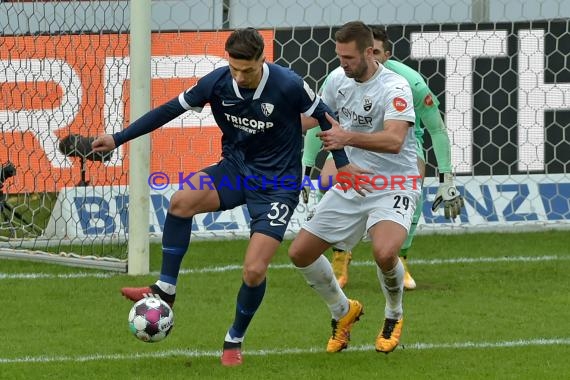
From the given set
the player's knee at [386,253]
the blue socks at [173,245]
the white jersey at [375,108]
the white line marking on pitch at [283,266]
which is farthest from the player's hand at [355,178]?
the white line marking on pitch at [283,266]

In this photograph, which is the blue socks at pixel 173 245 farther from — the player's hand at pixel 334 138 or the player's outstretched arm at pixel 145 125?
the player's hand at pixel 334 138

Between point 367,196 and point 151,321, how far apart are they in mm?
1503

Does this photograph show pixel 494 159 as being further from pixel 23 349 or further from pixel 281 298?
pixel 23 349

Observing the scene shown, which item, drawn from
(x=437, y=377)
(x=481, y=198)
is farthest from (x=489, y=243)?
(x=437, y=377)

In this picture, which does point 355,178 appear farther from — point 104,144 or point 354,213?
point 104,144

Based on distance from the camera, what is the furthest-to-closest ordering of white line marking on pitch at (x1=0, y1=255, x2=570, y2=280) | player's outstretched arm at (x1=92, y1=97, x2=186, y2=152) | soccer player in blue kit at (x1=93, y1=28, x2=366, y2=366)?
1. white line marking on pitch at (x1=0, y1=255, x2=570, y2=280)
2. player's outstretched arm at (x1=92, y1=97, x2=186, y2=152)
3. soccer player in blue kit at (x1=93, y1=28, x2=366, y2=366)

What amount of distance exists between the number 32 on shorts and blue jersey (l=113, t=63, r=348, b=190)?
0.17m

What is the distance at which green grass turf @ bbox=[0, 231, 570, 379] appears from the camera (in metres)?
6.92

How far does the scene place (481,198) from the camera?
12.2 m

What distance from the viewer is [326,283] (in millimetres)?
7469

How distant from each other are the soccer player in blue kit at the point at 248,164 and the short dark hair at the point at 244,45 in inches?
3.2

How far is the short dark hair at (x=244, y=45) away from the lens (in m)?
6.76

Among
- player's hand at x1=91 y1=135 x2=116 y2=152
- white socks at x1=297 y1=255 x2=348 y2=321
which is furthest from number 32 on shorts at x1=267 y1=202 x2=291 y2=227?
player's hand at x1=91 y1=135 x2=116 y2=152

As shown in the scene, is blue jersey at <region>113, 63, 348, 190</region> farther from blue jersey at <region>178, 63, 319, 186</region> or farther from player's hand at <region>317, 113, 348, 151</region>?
player's hand at <region>317, 113, 348, 151</region>
